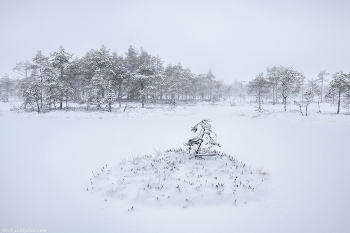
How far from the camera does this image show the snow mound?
5109 mm

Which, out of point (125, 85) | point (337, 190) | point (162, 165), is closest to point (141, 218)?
point (162, 165)

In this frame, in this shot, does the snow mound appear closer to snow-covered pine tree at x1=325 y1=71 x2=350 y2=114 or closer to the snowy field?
the snowy field

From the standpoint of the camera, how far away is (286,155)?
957 centimetres

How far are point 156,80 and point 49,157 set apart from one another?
107 feet

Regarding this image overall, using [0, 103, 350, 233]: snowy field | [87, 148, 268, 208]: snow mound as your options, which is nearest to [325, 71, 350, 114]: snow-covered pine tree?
[0, 103, 350, 233]: snowy field

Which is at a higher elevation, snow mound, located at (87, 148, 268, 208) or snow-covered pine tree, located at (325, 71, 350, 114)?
snow-covered pine tree, located at (325, 71, 350, 114)

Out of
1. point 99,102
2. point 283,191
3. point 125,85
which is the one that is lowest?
point 283,191

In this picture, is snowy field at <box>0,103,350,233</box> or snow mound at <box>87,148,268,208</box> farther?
snow mound at <box>87,148,268,208</box>

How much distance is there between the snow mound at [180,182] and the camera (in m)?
5.11

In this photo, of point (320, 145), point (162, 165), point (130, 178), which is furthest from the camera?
point (320, 145)

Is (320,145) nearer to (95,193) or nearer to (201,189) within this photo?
(201,189)

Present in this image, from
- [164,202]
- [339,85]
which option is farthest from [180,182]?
[339,85]

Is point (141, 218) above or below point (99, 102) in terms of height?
below

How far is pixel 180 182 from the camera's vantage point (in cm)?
594
